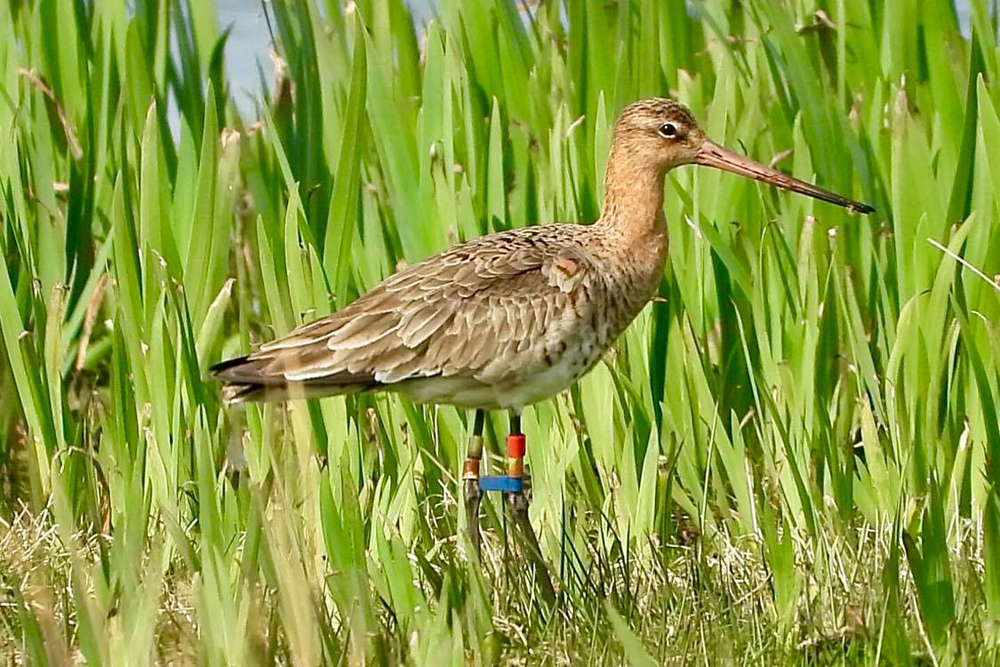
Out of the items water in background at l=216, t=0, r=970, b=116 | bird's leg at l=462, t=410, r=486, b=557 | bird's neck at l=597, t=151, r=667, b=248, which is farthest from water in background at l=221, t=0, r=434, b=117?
bird's leg at l=462, t=410, r=486, b=557

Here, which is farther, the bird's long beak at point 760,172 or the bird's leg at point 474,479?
the bird's long beak at point 760,172

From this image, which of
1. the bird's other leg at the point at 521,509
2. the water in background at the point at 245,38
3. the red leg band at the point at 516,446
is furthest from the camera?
the water in background at the point at 245,38

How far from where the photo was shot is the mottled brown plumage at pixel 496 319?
13.3 feet

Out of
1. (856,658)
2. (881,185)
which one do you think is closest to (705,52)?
(881,185)

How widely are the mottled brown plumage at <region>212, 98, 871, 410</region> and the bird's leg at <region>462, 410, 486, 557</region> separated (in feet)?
0.36

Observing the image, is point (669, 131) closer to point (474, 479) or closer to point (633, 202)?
point (633, 202)

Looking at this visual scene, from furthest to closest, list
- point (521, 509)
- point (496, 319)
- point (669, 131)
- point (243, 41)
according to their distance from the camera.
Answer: point (243, 41) → point (669, 131) → point (496, 319) → point (521, 509)

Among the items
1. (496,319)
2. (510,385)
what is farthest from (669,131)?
(510,385)

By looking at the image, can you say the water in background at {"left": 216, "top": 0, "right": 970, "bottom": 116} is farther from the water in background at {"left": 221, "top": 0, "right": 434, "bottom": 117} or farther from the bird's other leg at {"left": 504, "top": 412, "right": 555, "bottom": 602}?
the bird's other leg at {"left": 504, "top": 412, "right": 555, "bottom": 602}

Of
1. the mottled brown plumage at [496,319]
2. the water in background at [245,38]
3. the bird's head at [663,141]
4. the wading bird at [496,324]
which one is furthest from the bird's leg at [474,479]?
the water in background at [245,38]

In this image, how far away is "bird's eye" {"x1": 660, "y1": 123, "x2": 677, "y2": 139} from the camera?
173 inches

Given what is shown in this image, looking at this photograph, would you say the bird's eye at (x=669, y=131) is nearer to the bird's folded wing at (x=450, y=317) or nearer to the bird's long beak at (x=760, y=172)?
the bird's long beak at (x=760, y=172)

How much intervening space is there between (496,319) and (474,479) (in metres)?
0.37

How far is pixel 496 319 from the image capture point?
418 centimetres
